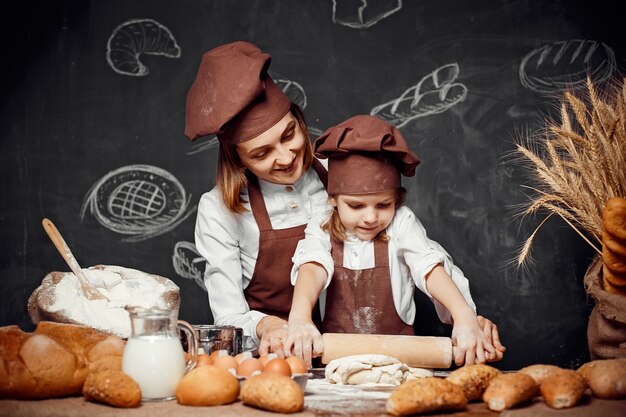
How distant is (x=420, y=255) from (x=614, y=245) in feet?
1.79

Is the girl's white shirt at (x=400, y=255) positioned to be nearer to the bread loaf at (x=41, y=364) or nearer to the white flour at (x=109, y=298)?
the white flour at (x=109, y=298)

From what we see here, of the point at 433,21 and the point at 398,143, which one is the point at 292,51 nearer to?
the point at 433,21

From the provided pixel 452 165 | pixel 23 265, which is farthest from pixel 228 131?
pixel 23 265

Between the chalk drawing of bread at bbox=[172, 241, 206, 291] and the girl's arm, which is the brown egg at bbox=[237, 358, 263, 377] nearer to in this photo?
the girl's arm

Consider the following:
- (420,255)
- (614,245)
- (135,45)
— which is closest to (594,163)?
(614,245)

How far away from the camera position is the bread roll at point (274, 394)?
1.25 m

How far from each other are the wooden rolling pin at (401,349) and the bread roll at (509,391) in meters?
0.44

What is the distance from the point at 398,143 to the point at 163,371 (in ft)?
3.58

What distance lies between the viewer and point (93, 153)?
293 cm

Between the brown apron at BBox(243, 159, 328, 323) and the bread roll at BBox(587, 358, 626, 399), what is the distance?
3.86 ft

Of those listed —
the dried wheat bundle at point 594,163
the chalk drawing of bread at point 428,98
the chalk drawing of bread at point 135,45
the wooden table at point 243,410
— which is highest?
the chalk drawing of bread at point 135,45

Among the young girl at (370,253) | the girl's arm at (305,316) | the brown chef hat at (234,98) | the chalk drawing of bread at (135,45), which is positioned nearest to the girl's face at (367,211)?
the young girl at (370,253)

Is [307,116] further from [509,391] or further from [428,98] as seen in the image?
[509,391]

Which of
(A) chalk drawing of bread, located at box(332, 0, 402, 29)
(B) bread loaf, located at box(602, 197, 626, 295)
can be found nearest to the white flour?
(B) bread loaf, located at box(602, 197, 626, 295)
